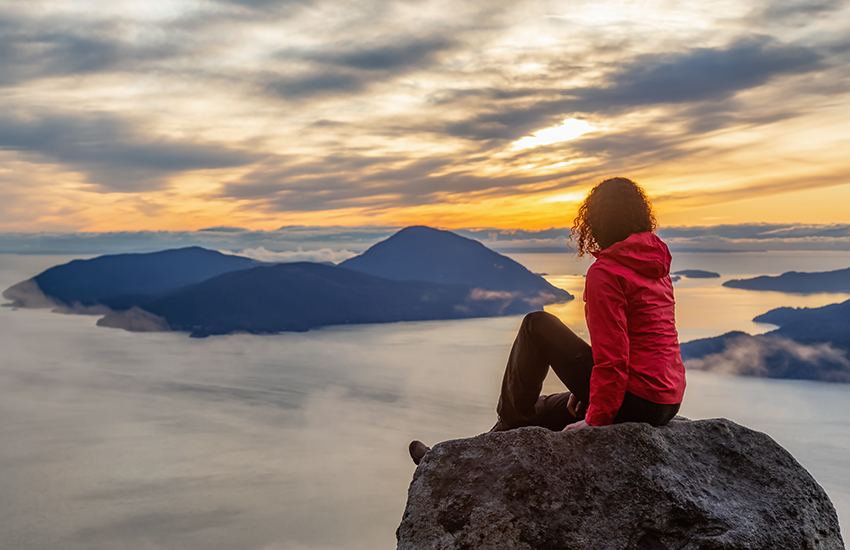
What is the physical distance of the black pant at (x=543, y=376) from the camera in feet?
12.2

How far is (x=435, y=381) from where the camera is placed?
129250 mm

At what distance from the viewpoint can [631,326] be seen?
3479 millimetres

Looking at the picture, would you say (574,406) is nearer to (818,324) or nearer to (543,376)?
(543,376)

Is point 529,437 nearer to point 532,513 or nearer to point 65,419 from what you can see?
point 532,513

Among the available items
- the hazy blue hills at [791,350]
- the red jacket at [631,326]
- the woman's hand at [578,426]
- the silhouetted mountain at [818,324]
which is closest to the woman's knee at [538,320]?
the red jacket at [631,326]

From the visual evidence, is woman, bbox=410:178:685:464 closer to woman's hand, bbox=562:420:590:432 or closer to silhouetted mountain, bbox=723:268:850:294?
woman's hand, bbox=562:420:590:432

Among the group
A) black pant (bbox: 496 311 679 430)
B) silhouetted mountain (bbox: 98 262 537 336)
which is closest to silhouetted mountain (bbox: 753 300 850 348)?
silhouetted mountain (bbox: 98 262 537 336)

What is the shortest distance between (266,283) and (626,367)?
195 meters

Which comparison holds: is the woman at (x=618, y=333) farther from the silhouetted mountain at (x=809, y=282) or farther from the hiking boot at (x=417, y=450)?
the silhouetted mountain at (x=809, y=282)

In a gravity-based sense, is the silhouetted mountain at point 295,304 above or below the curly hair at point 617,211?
below

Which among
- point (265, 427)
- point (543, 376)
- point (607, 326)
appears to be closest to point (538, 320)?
point (543, 376)

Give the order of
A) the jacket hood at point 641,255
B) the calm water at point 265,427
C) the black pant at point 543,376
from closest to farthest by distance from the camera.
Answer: the jacket hood at point 641,255
the black pant at point 543,376
the calm water at point 265,427

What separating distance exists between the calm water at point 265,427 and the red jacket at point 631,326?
77.7 m

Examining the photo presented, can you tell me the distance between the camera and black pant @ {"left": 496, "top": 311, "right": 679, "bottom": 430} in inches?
146
